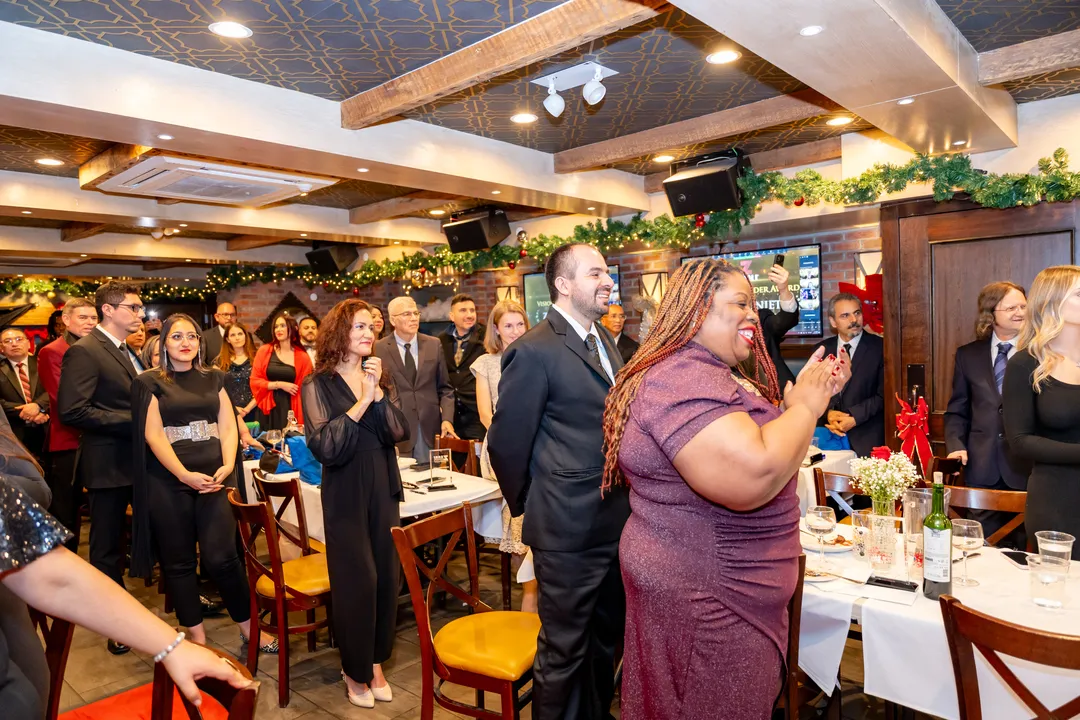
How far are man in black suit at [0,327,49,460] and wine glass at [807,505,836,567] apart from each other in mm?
5886

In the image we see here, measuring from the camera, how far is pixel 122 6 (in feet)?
9.51

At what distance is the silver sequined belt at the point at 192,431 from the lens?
345cm

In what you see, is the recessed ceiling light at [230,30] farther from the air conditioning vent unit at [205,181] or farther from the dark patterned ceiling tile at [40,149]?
the dark patterned ceiling tile at [40,149]

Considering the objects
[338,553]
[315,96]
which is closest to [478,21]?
[315,96]

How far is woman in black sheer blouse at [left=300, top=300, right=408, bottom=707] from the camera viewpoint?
2.96 meters

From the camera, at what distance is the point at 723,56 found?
351 cm

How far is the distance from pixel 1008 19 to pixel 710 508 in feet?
10.1

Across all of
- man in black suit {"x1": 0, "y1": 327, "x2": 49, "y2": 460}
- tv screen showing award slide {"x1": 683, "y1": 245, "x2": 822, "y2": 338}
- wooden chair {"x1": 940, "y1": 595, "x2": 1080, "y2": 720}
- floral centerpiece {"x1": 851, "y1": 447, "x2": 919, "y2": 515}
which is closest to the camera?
wooden chair {"x1": 940, "y1": 595, "x2": 1080, "y2": 720}

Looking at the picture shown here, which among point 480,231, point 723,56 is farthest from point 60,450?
point 723,56

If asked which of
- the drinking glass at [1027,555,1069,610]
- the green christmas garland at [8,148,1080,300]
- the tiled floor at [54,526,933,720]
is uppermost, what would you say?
the green christmas garland at [8,148,1080,300]

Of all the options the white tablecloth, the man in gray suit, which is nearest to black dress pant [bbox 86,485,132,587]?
the white tablecloth

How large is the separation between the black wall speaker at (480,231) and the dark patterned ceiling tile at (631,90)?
1.99 m

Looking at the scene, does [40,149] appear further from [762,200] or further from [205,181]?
[762,200]

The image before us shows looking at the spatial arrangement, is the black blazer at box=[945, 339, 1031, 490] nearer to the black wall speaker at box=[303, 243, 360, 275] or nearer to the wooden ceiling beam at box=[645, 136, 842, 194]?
the wooden ceiling beam at box=[645, 136, 842, 194]
